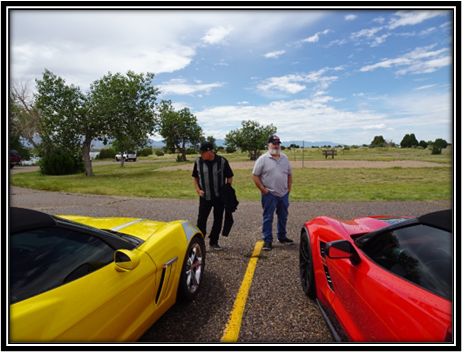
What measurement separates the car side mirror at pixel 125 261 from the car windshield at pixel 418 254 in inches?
65.8

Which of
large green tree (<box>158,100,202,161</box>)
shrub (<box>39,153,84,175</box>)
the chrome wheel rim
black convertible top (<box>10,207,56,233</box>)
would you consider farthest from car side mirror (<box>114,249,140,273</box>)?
large green tree (<box>158,100,202,161</box>)

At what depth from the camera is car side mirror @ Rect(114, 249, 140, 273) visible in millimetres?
1964

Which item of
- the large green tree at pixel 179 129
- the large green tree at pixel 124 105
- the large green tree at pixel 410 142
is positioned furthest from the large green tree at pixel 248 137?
the large green tree at pixel 410 142

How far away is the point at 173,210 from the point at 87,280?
6.52 metres

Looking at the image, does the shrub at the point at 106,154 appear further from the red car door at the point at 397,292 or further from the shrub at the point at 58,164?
the red car door at the point at 397,292

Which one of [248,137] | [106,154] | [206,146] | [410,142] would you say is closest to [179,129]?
[248,137]

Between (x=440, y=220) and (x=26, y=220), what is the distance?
2.55 m

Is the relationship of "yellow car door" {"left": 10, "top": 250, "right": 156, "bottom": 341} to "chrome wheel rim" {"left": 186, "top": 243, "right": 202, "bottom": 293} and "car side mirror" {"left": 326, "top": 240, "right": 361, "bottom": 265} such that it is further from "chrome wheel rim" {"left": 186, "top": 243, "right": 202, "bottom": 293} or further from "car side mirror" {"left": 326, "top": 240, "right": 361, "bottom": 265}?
"car side mirror" {"left": 326, "top": 240, "right": 361, "bottom": 265}

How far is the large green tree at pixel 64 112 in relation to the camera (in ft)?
63.5

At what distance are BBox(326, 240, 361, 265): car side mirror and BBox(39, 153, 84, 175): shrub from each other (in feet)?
85.1
